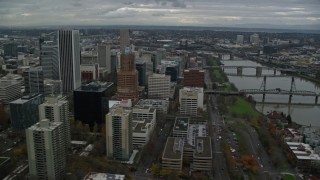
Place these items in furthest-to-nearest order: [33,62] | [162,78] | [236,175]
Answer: [33,62], [162,78], [236,175]

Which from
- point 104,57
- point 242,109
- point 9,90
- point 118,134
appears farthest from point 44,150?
point 104,57

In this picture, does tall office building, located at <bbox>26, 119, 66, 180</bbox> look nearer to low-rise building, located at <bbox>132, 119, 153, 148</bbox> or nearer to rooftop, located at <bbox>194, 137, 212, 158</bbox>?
low-rise building, located at <bbox>132, 119, 153, 148</bbox>

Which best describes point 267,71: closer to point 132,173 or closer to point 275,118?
point 275,118

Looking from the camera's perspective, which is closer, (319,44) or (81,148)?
(81,148)

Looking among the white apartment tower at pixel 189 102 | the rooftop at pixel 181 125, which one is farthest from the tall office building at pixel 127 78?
the rooftop at pixel 181 125

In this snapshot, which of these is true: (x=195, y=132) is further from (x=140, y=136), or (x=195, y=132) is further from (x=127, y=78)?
(x=127, y=78)

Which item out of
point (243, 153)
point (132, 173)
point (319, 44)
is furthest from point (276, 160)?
point (319, 44)

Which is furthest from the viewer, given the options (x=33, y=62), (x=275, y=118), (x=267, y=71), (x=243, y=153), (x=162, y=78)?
(x=267, y=71)
